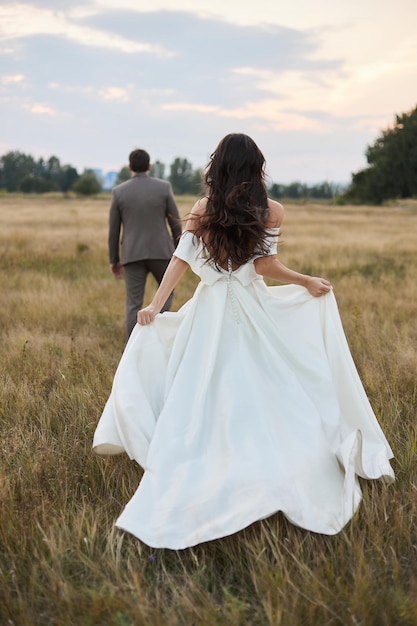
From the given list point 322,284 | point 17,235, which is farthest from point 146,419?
point 17,235

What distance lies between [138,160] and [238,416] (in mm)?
4364

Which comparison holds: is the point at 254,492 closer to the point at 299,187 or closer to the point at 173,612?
the point at 173,612

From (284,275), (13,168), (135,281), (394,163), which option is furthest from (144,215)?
(13,168)

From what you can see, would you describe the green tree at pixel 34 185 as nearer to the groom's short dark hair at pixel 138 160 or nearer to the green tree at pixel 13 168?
the green tree at pixel 13 168

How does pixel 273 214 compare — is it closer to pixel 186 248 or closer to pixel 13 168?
pixel 186 248

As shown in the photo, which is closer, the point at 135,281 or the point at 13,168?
the point at 135,281

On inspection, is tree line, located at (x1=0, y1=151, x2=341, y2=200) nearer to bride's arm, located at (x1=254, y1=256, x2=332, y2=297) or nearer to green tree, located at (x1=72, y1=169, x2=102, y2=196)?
green tree, located at (x1=72, y1=169, x2=102, y2=196)

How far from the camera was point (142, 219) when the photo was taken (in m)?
7.18

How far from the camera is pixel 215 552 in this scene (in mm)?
3232

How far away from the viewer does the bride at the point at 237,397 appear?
3.23m

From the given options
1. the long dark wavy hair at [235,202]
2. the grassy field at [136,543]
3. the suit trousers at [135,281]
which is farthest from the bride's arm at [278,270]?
the suit trousers at [135,281]

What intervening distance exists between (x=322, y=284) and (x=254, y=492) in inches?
65.6

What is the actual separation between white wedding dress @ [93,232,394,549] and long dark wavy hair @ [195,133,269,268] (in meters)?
0.18

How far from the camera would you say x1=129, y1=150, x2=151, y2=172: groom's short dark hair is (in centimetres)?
710
